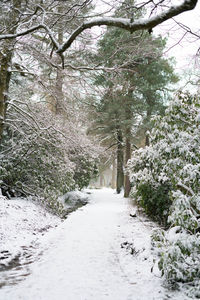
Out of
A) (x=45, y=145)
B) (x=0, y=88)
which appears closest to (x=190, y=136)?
(x=0, y=88)

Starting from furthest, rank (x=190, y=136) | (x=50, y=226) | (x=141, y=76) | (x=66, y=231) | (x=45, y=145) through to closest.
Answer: (x=141, y=76)
(x=45, y=145)
(x=50, y=226)
(x=66, y=231)
(x=190, y=136)

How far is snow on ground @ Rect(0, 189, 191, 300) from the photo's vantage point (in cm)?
346

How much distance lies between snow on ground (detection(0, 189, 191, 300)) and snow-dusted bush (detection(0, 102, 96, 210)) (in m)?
2.94

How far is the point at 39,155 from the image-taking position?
9.70 meters

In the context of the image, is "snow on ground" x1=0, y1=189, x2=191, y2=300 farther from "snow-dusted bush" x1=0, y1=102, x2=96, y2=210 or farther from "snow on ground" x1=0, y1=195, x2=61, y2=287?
"snow-dusted bush" x1=0, y1=102, x2=96, y2=210

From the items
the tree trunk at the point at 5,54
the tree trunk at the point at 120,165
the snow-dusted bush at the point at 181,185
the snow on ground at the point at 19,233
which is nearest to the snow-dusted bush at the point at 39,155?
the snow on ground at the point at 19,233

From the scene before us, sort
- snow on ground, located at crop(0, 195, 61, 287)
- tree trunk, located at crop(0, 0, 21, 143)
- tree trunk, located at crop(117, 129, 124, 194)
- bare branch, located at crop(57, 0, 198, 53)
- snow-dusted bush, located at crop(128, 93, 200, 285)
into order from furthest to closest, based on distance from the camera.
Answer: tree trunk, located at crop(117, 129, 124, 194)
tree trunk, located at crop(0, 0, 21, 143)
snow on ground, located at crop(0, 195, 61, 287)
snow-dusted bush, located at crop(128, 93, 200, 285)
bare branch, located at crop(57, 0, 198, 53)

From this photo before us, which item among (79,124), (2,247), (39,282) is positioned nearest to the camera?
(39,282)

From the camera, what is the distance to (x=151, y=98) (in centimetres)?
1764

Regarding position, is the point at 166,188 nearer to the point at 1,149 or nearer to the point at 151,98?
the point at 1,149

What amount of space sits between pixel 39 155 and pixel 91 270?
Result: 605cm

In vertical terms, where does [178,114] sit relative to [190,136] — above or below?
above

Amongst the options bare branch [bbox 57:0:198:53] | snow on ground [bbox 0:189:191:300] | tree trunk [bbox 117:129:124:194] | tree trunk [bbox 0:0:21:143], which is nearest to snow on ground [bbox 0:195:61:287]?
snow on ground [bbox 0:189:191:300]

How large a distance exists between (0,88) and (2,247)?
168 inches
